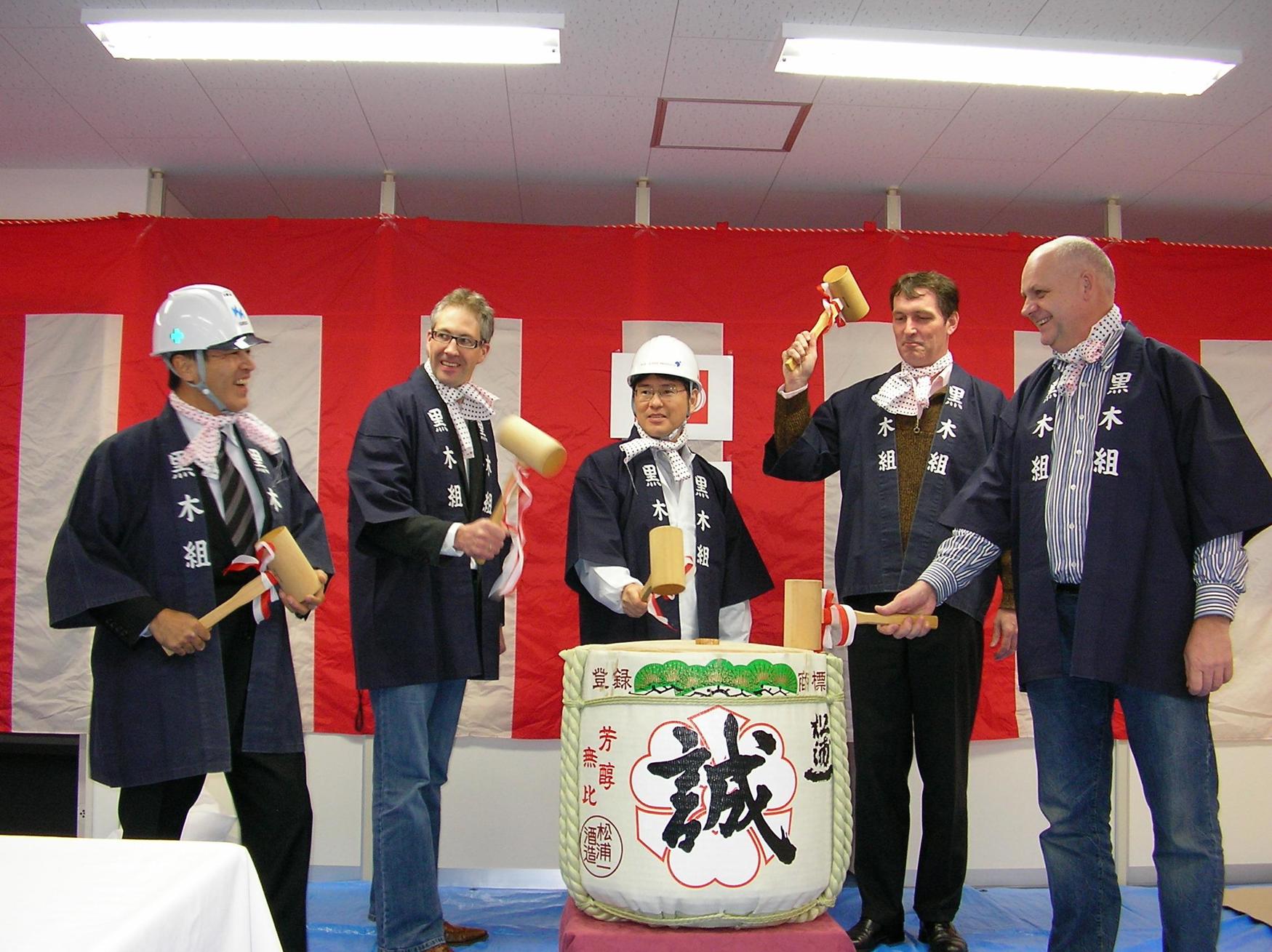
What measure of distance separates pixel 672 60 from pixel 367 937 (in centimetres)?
289

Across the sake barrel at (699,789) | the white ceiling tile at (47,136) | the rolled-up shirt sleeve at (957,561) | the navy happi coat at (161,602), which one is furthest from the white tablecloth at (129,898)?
the white ceiling tile at (47,136)

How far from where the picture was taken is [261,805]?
2346 millimetres

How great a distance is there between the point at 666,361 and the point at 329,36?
1444 mm

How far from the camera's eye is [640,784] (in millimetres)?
2037

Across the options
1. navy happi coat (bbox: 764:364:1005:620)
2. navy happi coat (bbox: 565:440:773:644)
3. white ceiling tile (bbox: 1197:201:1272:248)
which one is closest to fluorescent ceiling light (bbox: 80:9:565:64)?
navy happi coat (bbox: 565:440:773:644)

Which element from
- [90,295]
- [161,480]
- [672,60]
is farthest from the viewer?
[90,295]

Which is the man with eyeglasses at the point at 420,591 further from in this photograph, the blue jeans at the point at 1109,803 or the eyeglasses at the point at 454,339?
the blue jeans at the point at 1109,803

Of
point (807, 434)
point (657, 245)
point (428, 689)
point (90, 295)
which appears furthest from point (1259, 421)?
point (90, 295)

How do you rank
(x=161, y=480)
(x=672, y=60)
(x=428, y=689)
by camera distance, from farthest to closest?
(x=672, y=60), (x=428, y=689), (x=161, y=480)

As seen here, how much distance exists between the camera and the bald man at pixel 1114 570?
6.59 ft

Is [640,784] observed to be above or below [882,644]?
below

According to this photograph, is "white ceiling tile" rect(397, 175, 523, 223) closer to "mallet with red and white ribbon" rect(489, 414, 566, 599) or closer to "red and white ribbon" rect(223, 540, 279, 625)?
"mallet with red and white ribbon" rect(489, 414, 566, 599)

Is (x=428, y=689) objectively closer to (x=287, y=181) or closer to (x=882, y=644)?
(x=882, y=644)

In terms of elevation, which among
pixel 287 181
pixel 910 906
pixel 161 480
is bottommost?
pixel 910 906
